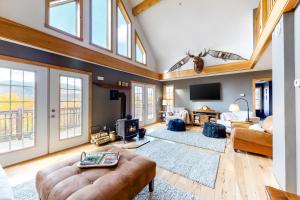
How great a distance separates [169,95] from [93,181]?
6.27 metres

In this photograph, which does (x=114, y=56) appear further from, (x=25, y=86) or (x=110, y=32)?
(x=25, y=86)

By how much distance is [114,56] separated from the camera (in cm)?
449

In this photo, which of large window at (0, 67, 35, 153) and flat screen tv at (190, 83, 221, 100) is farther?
flat screen tv at (190, 83, 221, 100)

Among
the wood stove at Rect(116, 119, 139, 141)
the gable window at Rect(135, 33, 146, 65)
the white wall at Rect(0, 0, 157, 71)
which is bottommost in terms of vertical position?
the wood stove at Rect(116, 119, 139, 141)

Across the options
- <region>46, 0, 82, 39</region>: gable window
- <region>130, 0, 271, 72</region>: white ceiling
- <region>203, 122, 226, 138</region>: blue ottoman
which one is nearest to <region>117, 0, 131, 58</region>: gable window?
<region>130, 0, 271, 72</region>: white ceiling

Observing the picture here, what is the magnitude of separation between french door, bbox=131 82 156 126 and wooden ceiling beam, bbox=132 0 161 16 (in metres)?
2.86

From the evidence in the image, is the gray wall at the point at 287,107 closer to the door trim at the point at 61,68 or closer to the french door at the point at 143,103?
the door trim at the point at 61,68

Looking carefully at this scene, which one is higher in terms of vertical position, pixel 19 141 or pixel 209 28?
pixel 209 28

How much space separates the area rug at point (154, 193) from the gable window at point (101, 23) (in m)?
3.58

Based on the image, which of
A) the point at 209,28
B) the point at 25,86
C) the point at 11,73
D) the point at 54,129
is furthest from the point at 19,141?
the point at 209,28

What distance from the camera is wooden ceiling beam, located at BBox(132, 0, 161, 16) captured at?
190 inches

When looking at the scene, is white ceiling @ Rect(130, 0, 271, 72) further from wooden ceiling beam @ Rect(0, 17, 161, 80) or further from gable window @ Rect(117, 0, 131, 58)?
wooden ceiling beam @ Rect(0, 17, 161, 80)

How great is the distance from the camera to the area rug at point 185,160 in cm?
Result: 212

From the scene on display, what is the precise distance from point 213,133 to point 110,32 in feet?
15.4
